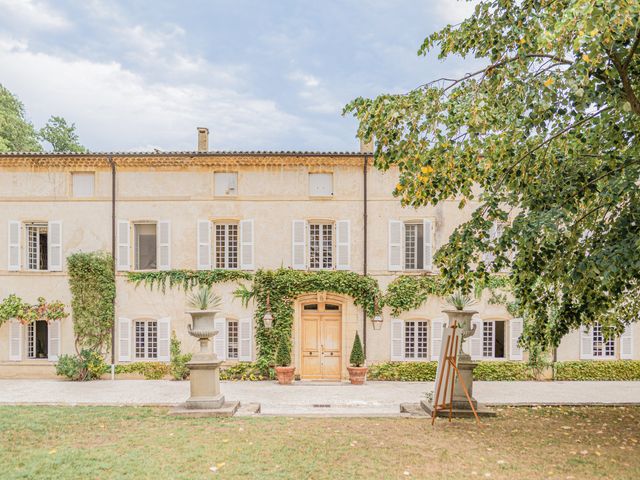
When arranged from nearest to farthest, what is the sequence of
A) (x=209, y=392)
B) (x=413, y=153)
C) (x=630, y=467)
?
1. (x=630, y=467)
2. (x=413, y=153)
3. (x=209, y=392)

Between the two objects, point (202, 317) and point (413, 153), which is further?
point (202, 317)

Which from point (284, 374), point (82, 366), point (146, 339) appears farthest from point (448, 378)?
point (82, 366)

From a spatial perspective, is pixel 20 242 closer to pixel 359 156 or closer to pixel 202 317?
pixel 202 317

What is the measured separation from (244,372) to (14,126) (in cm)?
2060

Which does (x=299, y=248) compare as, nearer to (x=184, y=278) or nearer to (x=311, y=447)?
(x=184, y=278)

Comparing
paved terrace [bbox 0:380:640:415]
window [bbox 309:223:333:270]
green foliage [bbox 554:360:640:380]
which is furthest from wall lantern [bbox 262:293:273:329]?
green foliage [bbox 554:360:640:380]

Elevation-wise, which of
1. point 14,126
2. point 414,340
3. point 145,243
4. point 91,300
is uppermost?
point 14,126

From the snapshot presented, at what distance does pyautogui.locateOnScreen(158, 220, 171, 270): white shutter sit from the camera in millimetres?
15570

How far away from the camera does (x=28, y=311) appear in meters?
15.1

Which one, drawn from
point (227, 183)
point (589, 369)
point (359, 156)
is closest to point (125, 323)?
point (227, 183)

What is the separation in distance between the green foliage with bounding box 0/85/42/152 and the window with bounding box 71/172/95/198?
1108 cm

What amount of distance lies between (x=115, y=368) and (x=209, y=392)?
7.06m

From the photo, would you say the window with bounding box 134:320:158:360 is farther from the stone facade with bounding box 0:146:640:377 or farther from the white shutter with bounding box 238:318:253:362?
the white shutter with bounding box 238:318:253:362

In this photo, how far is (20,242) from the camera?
1550 cm
